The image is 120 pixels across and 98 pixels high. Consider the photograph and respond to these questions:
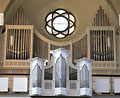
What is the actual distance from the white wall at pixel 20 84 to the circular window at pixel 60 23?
4978 mm

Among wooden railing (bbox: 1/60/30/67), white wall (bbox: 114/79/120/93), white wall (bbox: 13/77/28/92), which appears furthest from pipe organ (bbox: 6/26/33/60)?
white wall (bbox: 114/79/120/93)

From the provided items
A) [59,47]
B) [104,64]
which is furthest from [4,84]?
[104,64]

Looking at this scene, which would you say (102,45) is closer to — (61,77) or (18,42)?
(61,77)

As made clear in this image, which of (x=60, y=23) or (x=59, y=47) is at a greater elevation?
(x=60, y=23)

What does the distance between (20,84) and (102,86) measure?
4126 millimetres

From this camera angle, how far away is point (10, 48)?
20438 millimetres

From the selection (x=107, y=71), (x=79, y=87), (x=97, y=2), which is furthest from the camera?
(x=97, y=2)

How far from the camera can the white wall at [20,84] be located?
59.5 ft

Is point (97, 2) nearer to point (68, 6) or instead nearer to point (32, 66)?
point (68, 6)

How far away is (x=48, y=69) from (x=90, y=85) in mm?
2168

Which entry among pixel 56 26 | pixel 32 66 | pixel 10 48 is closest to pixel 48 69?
pixel 32 66

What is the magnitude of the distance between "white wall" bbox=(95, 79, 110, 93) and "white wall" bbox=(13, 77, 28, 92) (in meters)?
3.57

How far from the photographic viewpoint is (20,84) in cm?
1827

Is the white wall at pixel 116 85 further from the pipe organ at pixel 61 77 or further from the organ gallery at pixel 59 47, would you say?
the pipe organ at pixel 61 77
